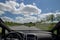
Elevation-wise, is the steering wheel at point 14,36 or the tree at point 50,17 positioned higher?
the tree at point 50,17

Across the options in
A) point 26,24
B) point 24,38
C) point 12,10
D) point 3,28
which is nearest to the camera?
point 24,38

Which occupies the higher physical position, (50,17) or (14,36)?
(50,17)

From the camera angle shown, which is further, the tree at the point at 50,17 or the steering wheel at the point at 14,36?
the tree at the point at 50,17

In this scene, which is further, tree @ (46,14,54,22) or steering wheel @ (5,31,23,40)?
tree @ (46,14,54,22)

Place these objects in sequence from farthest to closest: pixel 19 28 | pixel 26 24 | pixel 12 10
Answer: pixel 12 10
pixel 26 24
pixel 19 28

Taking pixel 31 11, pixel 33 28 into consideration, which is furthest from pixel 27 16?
pixel 33 28

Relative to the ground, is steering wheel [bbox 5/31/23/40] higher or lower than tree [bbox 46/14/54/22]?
lower

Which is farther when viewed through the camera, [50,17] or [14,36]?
[50,17]

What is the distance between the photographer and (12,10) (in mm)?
17344

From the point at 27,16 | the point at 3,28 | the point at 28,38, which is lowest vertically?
the point at 28,38

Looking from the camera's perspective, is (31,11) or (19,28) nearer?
(19,28)

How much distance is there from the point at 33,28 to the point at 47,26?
1722mm

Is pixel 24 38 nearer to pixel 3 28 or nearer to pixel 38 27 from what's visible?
pixel 3 28

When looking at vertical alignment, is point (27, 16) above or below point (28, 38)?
above
